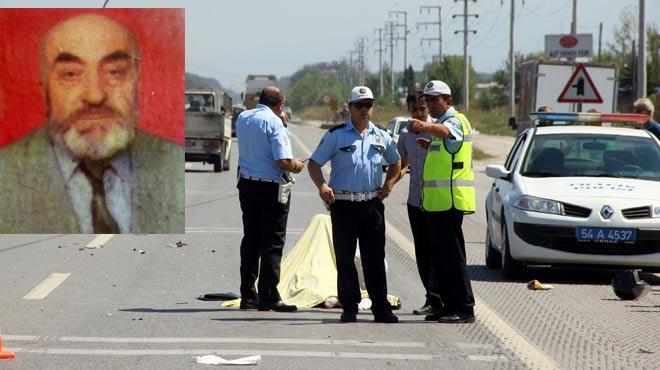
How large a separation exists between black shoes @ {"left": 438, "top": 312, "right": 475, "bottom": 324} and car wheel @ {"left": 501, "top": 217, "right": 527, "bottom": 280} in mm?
3227

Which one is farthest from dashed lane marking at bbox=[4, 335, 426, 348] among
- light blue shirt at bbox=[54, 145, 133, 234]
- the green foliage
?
the green foliage

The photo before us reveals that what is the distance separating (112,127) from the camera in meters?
9.23

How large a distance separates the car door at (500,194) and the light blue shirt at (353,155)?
3.92 m

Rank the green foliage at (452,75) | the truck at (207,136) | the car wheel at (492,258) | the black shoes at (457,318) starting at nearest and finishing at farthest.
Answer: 1. the black shoes at (457,318)
2. the car wheel at (492,258)
3. the truck at (207,136)
4. the green foliage at (452,75)

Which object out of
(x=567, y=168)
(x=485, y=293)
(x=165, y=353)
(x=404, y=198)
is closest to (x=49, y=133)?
(x=165, y=353)

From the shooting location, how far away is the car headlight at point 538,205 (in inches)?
564

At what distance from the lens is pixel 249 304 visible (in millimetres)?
12172

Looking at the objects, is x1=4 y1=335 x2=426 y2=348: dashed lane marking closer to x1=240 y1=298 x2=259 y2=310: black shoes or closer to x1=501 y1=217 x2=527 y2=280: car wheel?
x1=240 y1=298 x2=259 y2=310: black shoes

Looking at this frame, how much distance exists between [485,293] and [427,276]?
1480 mm

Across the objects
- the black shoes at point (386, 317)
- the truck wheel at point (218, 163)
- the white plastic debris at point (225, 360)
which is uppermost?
the white plastic debris at point (225, 360)

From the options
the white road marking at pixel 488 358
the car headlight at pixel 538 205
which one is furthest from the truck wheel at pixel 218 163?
the white road marking at pixel 488 358

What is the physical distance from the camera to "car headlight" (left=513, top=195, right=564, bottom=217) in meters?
14.3

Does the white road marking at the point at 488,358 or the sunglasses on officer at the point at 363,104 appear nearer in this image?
the white road marking at the point at 488,358

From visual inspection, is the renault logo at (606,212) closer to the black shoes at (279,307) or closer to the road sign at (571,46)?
the black shoes at (279,307)
